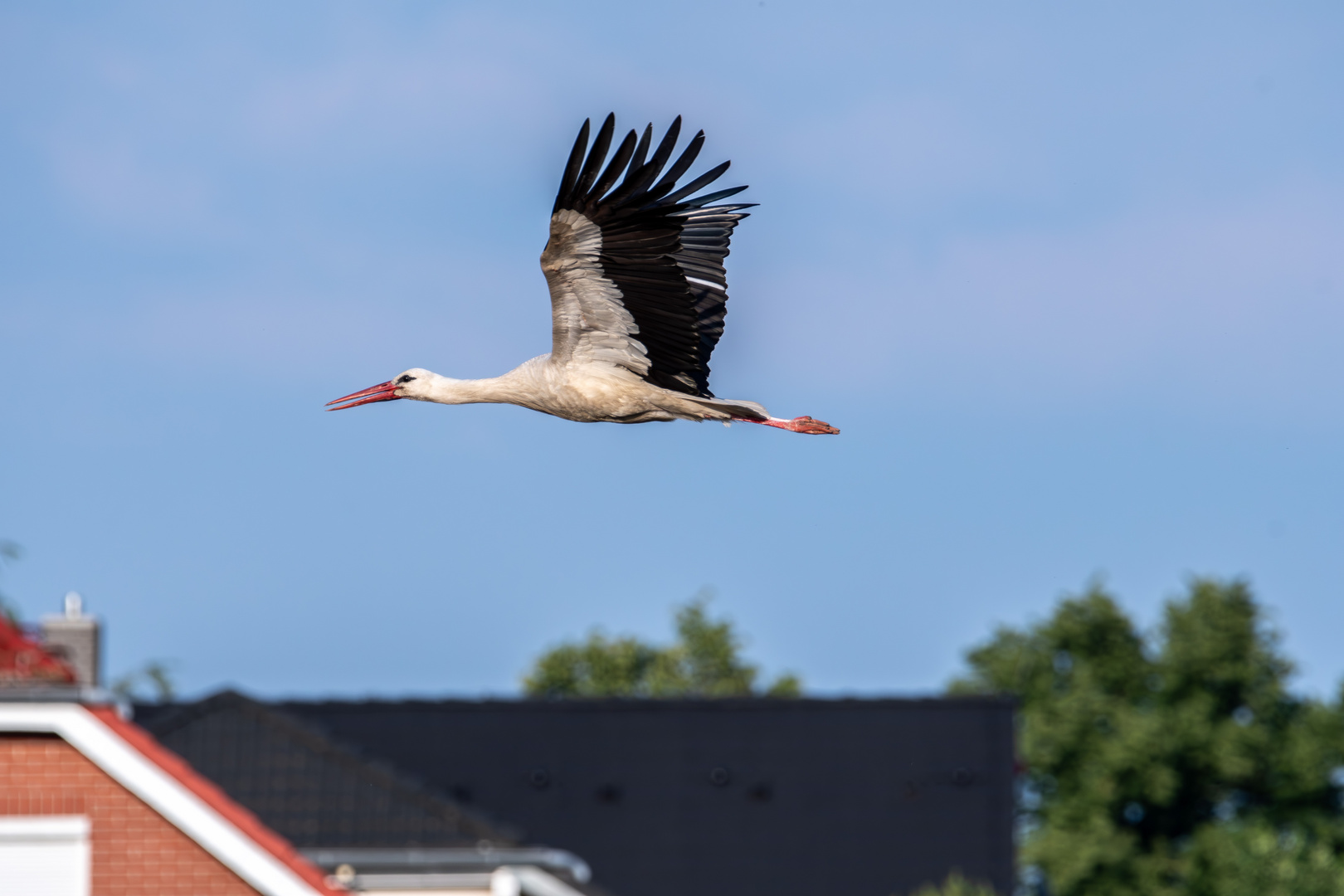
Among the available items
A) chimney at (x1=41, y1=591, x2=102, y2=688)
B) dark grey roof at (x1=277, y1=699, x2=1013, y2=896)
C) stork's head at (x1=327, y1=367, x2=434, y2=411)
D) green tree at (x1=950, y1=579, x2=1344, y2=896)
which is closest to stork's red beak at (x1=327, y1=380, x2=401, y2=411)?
stork's head at (x1=327, y1=367, x2=434, y2=411)

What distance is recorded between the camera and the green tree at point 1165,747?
7131 cm

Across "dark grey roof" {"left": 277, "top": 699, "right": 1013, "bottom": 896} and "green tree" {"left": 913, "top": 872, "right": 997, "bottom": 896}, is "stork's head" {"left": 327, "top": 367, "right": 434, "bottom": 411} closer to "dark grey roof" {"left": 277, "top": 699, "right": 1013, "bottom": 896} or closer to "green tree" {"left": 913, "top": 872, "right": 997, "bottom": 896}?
"dark grey roof" {"left": 277, "top": 699, "right": 1013, "bottom": 896}

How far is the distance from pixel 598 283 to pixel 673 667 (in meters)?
78.4

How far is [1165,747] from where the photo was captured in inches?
2908

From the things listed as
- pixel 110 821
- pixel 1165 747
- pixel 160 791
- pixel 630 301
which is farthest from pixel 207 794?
pixel 1165 747

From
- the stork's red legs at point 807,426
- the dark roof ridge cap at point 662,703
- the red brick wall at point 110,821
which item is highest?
the stork's red legs at point 807,426

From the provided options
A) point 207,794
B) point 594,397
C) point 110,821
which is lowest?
point 110,821

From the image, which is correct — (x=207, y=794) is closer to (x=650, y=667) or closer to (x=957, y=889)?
(x=957, y=889)

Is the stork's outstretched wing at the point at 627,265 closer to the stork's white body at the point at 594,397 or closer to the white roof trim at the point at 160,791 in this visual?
the stork's white body at the point at 594,397

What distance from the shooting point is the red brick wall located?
1727 centimetres

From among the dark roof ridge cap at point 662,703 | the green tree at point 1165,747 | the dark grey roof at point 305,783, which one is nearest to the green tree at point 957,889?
the dark roof ridge cap at point 662,703

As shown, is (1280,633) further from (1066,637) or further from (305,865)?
(305,865)

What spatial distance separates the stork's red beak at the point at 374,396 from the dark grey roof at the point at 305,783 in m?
5.75

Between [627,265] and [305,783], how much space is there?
10.3m
